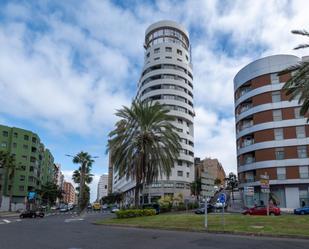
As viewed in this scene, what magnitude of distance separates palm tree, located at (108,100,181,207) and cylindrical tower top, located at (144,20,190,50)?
221ft

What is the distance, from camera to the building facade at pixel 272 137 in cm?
5741

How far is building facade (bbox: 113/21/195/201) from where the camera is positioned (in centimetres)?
8554

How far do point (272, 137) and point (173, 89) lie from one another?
3587cm

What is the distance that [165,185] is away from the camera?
8369 cm

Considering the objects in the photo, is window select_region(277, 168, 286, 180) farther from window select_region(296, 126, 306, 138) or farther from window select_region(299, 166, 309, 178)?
window select_region(296, 126, 306, 138)

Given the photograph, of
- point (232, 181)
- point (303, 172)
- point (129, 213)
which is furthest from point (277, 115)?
point (232, 181)

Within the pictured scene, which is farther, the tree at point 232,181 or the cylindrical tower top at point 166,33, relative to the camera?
the tree at point 232,181

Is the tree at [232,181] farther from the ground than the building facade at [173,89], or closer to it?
closer to it

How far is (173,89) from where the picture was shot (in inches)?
3565

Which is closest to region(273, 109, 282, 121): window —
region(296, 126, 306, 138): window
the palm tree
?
region(296, 126, 306, 138): window

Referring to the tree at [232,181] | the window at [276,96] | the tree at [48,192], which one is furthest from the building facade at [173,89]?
the tree at [48,192]

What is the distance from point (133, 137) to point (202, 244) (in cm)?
2315

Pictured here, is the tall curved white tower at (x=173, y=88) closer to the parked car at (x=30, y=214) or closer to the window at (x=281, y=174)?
the window at (x=281, y=174)

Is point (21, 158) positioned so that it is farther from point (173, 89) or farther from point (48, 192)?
point (173, 89)
